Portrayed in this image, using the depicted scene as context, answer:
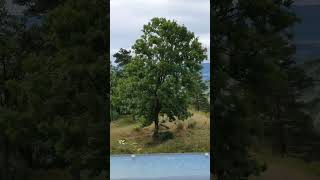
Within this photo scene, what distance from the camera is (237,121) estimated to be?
21.5ft

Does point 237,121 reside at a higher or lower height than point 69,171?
higher

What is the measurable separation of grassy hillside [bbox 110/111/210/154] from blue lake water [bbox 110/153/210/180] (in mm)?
68

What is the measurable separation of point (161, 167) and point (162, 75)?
0.94m

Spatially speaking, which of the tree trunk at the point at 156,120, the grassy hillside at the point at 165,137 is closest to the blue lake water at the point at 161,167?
the grassy hillside at the point at 165,137

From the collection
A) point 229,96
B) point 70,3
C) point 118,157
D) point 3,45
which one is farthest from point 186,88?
point 3,45

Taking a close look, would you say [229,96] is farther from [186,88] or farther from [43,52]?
[43,52]

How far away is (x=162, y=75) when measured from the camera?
6.36m

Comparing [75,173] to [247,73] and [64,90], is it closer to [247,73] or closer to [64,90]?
[64,90]

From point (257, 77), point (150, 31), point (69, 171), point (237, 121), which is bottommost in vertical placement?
point (69, 171)

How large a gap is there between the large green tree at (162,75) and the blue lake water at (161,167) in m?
0.30

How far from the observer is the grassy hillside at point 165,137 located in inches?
246

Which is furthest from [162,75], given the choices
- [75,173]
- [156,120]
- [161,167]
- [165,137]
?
[75,173]

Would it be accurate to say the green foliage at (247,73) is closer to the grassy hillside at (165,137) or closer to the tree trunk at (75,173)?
the grassy hillside at (165,137)

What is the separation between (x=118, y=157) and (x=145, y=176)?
1.12ft
